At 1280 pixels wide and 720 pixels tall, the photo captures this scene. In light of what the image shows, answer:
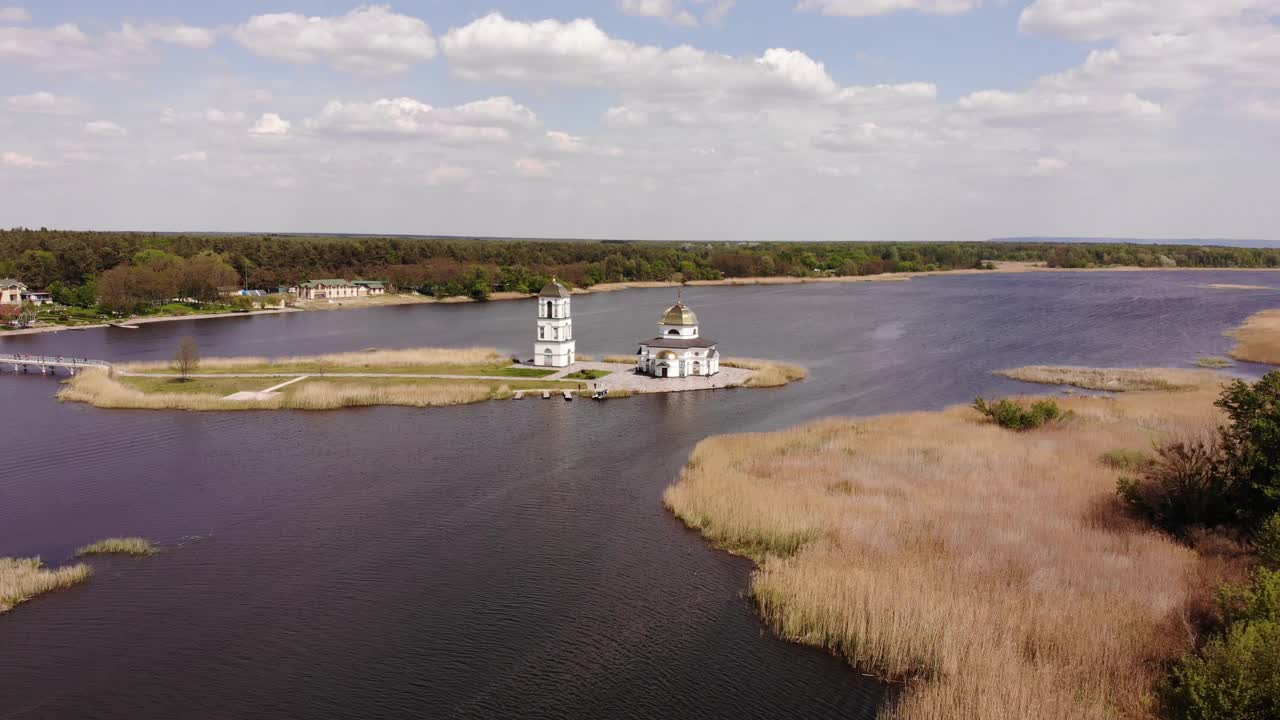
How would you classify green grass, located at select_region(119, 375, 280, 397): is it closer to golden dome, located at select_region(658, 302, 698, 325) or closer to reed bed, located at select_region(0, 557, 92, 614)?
reed bed, located at select_region(0, 557, 92, 614)

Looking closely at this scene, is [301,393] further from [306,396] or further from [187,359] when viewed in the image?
[187,359]

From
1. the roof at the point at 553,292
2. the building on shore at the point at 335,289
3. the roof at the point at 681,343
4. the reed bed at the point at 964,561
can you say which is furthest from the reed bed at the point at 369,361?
the building on shore at the point at 335,289

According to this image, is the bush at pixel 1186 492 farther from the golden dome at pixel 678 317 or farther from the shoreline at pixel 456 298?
the shoreline at pixel 456 298

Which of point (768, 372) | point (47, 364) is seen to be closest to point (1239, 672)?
point (768, 372)

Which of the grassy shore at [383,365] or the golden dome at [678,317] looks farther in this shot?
the golden dome at [678,317]

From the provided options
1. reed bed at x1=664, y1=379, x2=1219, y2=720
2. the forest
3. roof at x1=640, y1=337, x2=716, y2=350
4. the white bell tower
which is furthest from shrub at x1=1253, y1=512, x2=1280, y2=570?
the forest

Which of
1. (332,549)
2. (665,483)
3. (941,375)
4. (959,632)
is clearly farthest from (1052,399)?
(332,549)

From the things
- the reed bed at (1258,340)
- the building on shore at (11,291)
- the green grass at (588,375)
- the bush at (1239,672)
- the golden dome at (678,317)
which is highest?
the building on shore at (11,291)
